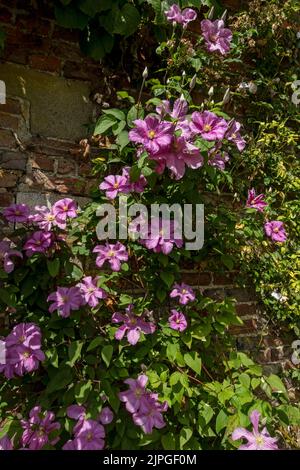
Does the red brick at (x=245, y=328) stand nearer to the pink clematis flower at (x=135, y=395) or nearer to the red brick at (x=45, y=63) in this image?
the pink clematis flower at (x=135, y=395)

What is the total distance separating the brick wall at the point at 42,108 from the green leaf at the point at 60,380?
2.44 feet

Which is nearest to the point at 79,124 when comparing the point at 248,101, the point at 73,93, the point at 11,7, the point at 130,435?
the point at 73,93

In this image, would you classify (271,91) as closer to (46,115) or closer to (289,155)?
(289,155)

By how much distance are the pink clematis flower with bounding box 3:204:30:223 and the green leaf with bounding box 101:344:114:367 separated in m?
0.61

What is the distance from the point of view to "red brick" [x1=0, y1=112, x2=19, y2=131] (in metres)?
1.88

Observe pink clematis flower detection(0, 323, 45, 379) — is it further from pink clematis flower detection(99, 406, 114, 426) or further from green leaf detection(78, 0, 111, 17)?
green leaf detection(78, 0, 111, 17)

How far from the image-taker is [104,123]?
1.88 m

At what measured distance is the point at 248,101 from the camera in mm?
2449

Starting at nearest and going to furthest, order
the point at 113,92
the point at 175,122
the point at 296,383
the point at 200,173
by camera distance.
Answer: the point at 175,122 < the point at 200,173 < the point at 113,92 < the point at 296,383

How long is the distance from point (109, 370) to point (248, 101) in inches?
64.8

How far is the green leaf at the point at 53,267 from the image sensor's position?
174 cm

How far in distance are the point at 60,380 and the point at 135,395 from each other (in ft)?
0.98

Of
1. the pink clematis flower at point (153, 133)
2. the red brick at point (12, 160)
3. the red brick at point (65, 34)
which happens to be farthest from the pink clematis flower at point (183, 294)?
the red brick at point (65, 34)

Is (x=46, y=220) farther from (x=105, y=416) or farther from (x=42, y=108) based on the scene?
(x=105, y=416)
